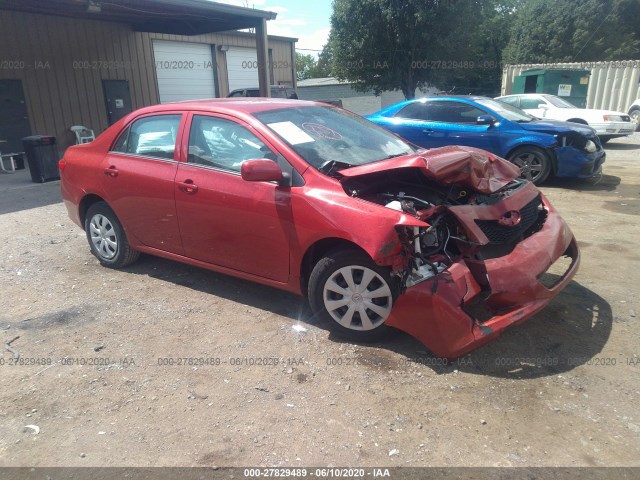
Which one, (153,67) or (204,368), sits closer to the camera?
(204,368)

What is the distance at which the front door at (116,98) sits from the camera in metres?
15.4

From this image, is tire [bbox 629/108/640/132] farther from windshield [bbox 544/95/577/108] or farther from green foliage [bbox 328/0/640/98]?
green foliage [bbox 328/0/640/98]

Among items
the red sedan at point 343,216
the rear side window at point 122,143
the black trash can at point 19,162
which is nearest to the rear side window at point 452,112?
the red sedan at point 343,216

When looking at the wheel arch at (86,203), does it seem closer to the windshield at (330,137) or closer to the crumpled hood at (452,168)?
the windshield at (330,137)

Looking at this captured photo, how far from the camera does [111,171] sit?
466cm

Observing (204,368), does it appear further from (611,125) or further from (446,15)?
(446,15)

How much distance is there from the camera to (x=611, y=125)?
12.9 metres

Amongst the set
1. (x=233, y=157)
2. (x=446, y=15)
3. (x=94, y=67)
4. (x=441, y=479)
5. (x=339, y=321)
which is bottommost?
(x=441, y=479)

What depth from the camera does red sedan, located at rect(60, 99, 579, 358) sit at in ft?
10.2

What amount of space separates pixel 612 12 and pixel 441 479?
40612 mm

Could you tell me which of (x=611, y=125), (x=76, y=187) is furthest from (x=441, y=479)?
(x=611, y=125)

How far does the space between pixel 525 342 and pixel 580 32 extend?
37087mm

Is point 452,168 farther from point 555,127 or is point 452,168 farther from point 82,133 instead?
point 82,133

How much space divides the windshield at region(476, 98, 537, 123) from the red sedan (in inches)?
178
